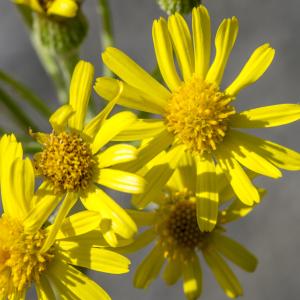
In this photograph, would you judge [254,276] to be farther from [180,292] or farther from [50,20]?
[50,20]

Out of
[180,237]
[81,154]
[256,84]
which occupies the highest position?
[81,154]

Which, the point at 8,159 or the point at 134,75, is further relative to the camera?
the point at 134,75

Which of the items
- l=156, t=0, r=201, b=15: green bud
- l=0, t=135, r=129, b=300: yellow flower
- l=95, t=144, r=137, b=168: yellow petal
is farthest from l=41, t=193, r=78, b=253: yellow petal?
l=156, t=0, r=201, b=15: green bud

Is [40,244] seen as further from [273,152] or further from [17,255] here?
[273,152]

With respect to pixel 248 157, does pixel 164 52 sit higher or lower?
higher

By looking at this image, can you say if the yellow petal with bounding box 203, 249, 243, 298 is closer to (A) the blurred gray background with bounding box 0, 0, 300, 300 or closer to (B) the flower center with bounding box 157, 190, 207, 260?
(B) the flower center with bounding box 157, 190, 207, 260

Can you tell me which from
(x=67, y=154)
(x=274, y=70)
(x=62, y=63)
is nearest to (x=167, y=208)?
(x=67, y=154)

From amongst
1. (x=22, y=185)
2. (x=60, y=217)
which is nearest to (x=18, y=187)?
(x=22, y=185)

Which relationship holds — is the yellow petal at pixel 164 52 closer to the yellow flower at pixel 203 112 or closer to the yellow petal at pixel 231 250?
the yellow flower at pixel 203 112
